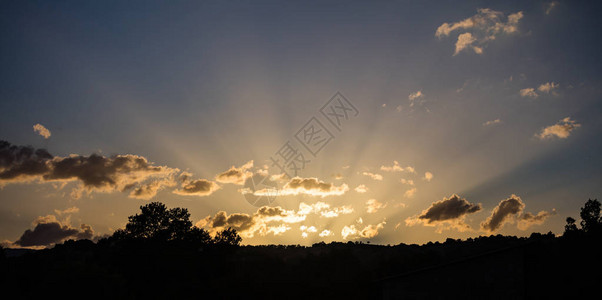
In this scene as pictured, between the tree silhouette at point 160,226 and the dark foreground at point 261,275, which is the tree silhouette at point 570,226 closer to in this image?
the dark foreground at point 261,275

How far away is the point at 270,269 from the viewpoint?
61969 mm

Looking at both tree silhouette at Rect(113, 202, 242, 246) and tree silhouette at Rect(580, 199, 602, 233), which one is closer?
tree silhouette at Rect(113, 202, 242, 246)

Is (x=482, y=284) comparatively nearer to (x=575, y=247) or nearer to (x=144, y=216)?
(x=575, y=247)

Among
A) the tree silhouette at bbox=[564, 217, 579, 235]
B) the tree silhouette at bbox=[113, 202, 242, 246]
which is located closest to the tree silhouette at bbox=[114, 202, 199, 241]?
the tree silhouette at bbox=[113, 202, 242, 246]

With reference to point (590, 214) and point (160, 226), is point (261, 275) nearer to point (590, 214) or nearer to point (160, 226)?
point (160, 226)

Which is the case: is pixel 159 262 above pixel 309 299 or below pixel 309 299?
above

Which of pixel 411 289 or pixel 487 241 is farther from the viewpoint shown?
pixel 487 241

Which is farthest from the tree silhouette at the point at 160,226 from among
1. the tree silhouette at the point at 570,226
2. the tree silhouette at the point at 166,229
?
the tree silhouette at the point at 570,226

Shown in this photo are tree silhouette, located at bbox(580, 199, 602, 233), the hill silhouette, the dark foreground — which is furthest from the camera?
tree silhouette, located at bbox(580, 199, 602, 233)

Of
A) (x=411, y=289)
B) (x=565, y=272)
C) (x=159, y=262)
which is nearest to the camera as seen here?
(x=411, y=289)

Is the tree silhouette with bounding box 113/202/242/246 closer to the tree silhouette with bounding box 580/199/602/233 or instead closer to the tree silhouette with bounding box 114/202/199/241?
the tree silhouette with bounding box 114/202/199/241

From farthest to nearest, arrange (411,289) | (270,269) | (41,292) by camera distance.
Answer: (270,269), (41,292), (411,289)

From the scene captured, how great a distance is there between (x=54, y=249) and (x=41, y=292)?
6179 cm

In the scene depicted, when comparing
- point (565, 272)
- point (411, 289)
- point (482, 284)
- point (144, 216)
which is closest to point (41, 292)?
A: point (144, 216)
